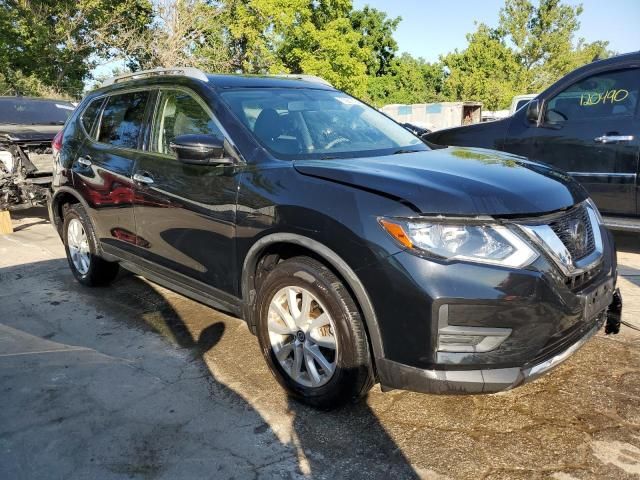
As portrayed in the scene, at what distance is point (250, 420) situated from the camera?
2807mm

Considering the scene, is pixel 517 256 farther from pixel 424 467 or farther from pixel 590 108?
pixel 590 108

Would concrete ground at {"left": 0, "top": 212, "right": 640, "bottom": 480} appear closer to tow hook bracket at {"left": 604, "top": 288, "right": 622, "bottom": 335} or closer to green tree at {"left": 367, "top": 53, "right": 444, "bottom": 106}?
tow hook bracket at {"left": 604, "top": 288, "right": 622, "bottom": 335}

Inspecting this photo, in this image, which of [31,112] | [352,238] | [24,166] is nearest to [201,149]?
[352,238]

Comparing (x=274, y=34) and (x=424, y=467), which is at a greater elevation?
(x=274, y=34)

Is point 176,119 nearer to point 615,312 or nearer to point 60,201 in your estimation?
point 60,201

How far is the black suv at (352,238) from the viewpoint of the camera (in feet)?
7.63

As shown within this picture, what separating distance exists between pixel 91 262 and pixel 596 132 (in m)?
4.93

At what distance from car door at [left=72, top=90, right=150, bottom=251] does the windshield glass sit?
5263 mm

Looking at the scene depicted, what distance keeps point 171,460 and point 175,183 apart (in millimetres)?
1713

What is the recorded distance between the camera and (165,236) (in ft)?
12.1

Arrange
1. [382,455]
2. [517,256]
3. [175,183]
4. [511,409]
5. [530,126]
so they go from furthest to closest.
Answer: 1. [530,126]
2. [175,183]
3. [511,409]
4. [382,455]
5. [517,256]

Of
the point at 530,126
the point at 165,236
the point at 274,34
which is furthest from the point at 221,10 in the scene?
the point at 165,236

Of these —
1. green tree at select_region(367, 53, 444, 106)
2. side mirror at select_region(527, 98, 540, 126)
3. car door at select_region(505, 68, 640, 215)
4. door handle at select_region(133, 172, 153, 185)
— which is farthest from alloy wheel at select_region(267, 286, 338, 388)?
green tree at select_region(367, 53, 444, 106)

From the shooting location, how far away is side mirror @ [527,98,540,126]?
18.7 feet
